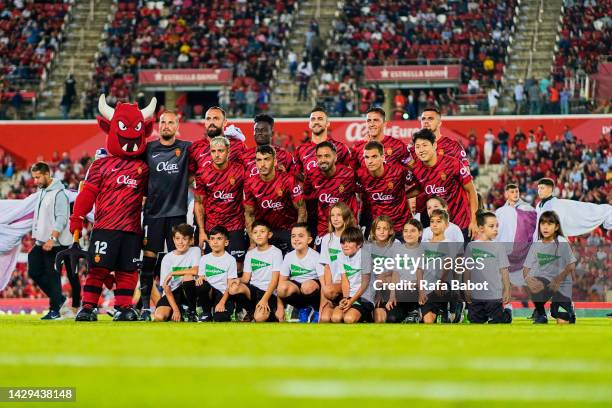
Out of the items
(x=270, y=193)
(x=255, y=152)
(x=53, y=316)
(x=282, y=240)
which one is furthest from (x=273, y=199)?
(x=53, y=316)

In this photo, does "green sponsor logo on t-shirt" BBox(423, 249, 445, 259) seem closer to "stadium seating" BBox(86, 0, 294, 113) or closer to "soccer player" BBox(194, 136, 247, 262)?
"soccer player" BBox(194, 136, 247, 262)

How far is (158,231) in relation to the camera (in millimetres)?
12797

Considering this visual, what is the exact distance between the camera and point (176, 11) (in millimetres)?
43312

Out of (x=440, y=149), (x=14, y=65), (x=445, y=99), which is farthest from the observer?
(x=14, y=65)

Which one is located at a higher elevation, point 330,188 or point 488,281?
point 330,188

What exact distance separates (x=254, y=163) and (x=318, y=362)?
7.23 meters

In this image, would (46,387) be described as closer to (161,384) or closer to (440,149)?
(161,384)

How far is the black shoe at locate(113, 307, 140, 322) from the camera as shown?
12391mm

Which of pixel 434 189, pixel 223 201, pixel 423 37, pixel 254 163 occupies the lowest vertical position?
pixel 223 201

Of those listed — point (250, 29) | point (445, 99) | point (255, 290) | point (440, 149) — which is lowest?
point (255, 290)

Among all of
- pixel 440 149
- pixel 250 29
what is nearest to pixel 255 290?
pixel 440 149

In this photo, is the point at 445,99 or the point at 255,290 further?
the point at 445,99

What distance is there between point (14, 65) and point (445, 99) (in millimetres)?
15403

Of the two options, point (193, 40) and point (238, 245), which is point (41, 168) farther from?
point (193, 40)
